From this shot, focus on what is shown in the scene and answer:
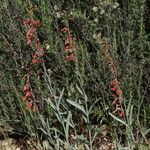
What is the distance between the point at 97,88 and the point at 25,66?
66 centimetres

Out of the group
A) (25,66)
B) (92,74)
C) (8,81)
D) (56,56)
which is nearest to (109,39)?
(92,74)

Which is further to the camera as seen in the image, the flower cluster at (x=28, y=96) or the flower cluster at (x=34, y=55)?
the flower cluster at (x=28, y=96)

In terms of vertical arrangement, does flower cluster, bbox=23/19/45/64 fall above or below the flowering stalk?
above

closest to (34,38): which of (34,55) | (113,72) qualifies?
→ (34,55)

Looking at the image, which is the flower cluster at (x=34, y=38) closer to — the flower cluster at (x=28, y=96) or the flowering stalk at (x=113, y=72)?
the flower cluster at (x=28, y=96)

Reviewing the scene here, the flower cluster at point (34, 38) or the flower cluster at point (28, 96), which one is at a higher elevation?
the flower cluster at point (34, 38)

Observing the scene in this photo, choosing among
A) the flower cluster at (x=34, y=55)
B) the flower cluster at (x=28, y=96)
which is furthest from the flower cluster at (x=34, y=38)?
the flower cluster at (x=28, y=96)

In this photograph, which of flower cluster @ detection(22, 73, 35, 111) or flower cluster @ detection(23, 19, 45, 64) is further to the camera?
flower cluster @ detection(22, 73, 35, 111)

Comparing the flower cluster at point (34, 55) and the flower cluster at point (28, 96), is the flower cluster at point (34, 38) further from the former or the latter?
the flower cluster at point (28, 96)

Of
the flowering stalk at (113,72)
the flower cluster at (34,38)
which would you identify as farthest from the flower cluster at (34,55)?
the flowering stalk at (113,72)

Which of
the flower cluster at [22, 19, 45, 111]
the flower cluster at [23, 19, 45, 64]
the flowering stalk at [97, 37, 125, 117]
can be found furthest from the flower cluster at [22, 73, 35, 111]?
the flowering stalk at [97, 37, 125, 117]

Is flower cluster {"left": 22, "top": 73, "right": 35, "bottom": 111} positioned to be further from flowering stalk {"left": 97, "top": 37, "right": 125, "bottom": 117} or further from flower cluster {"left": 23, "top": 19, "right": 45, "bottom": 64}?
flowering stalk {"left": 97, "top": 37, "right": 125, "bottom": 117}

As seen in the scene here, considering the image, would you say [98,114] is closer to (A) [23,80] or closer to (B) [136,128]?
(B) [136,128]

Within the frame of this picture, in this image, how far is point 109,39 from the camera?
298cm
